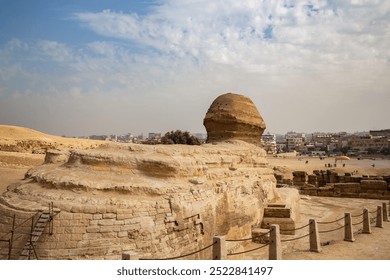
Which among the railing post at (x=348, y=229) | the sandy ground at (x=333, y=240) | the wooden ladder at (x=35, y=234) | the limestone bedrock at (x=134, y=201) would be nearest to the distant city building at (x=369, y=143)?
the sandy ground at (x=333, y=240)

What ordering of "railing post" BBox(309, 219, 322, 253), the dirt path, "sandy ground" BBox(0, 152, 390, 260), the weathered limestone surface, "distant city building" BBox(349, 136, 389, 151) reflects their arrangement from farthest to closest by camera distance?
"distant city building" BBox(349, 136, 389, 151) < "railing post" BBox(309, 219, 322, 253) < "sandy ground" BBox(0, 152, 390, 260) < the dirt path < the weathered limestone surface

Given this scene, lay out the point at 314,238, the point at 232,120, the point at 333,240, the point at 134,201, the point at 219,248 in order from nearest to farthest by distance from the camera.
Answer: the point at 219,248 → the point at 134,201 → the point at 314,238 → the point at 333,240 → the point at 232,120

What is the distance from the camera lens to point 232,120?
611 inches

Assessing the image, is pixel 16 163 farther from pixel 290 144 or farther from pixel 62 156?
pixel 290 144

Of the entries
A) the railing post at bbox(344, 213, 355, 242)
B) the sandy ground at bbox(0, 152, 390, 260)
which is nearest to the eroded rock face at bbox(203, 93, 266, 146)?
the sandy ground at bbox(0, 152, 390, 260)

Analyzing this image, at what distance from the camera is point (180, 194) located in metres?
8.75

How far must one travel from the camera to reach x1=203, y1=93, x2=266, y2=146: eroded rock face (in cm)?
1560

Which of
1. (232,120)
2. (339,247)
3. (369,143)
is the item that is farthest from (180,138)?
(369,143)

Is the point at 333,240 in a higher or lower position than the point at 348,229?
lower

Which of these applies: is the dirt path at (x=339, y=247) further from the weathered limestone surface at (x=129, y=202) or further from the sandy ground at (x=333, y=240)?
the weathered limestone surface at (x=129, y=202)

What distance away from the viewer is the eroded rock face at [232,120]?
15.6 m

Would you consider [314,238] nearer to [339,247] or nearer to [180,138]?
[339,247]

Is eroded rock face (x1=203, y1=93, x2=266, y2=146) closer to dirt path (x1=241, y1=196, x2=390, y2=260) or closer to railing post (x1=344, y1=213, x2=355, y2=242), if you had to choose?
dirt path (x1=241, y1=196, x2=390, y2=260)

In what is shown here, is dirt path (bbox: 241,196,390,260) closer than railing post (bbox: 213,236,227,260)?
No
